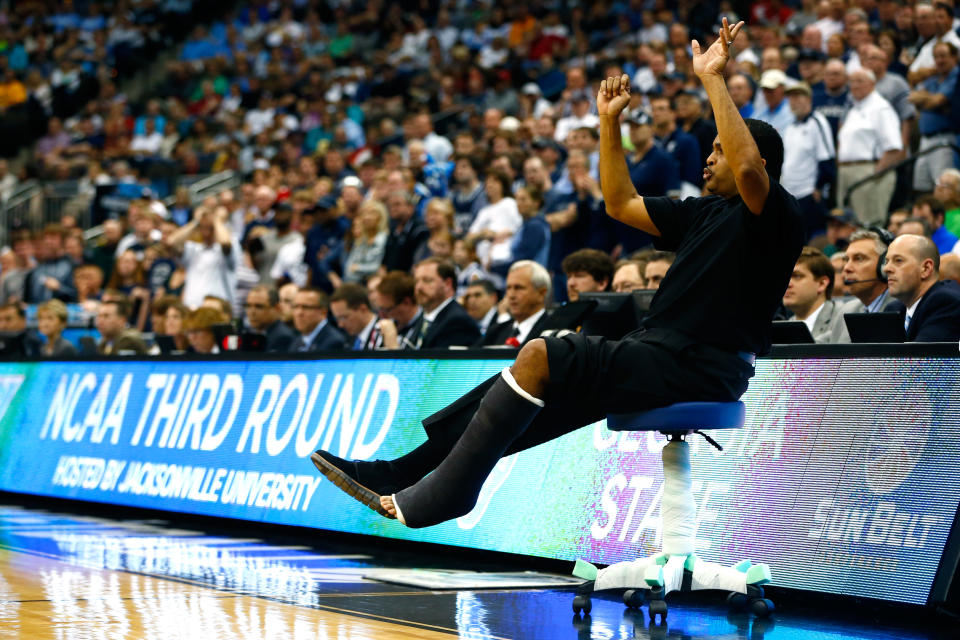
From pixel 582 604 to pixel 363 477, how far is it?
117 centimetres

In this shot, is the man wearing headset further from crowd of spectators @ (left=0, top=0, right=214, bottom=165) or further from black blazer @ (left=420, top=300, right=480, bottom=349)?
crowd of spectators @ (left=0, top=0, right=214, bottom=165)

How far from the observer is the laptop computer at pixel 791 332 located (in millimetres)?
6793

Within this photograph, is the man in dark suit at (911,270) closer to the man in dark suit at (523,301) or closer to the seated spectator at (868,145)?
the man in dark suit at (523,301)

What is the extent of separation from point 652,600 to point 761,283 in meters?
1.42

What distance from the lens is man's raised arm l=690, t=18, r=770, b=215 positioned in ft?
16.4

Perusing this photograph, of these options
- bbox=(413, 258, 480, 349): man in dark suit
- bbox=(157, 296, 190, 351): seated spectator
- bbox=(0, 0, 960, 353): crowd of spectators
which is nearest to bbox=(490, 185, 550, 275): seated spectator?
bbox=(0, 0, 960, 353): crowd of spectators

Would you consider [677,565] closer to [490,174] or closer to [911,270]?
[911,270]

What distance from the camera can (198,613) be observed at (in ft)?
18.8

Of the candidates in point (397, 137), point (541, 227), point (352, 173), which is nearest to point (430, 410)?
point (541, 227)

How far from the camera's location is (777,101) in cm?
1314

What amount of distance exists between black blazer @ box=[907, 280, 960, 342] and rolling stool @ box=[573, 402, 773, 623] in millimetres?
1756

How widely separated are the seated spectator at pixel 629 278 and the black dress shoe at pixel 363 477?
14.1 feet

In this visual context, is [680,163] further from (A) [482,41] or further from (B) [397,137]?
(A) [482,41]

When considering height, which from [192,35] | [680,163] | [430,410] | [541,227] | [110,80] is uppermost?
[192,35]
